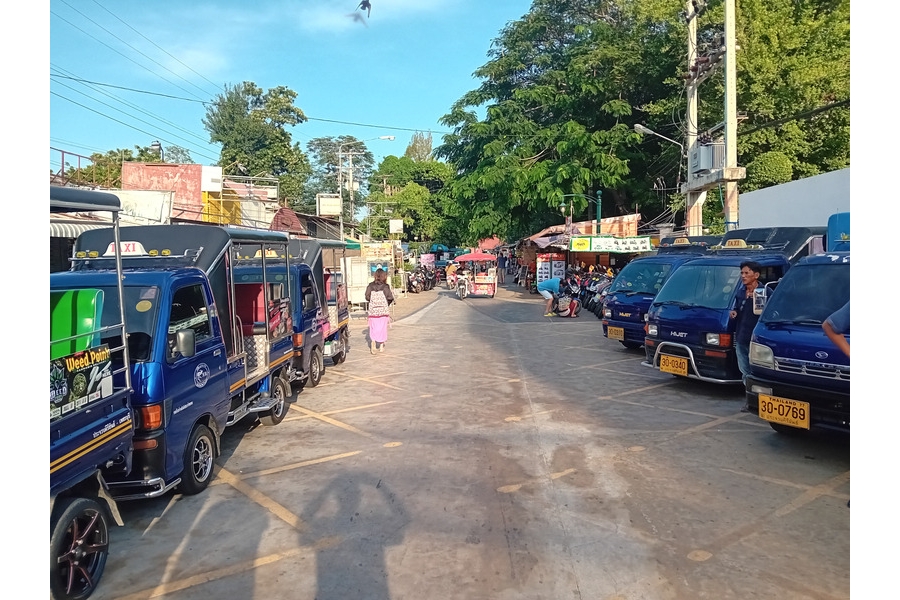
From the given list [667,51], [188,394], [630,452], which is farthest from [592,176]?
[188,394]

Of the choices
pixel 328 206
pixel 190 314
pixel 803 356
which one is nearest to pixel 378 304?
pixel 190 314

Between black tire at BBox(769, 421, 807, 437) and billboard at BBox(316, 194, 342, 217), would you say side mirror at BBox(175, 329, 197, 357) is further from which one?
billboard at BBox(316, 194, 342, 217)

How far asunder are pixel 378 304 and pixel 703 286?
6.27 meters

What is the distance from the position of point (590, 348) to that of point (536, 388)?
432 cm

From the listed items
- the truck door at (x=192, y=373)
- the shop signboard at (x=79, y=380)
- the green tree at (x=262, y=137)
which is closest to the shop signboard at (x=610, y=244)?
the truck door at (x=192, y=373)

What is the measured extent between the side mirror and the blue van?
5.21 meters

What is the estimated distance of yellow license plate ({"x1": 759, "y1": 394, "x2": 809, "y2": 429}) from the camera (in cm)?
553

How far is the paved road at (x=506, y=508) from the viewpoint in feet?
12.5

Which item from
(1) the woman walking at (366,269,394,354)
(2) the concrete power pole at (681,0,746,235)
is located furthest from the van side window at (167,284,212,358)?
(2) the concrete power pole at (681,0,746,235)

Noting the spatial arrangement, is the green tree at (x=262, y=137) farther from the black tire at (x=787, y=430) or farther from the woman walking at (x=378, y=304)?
the black tire at (x=787, y=430)

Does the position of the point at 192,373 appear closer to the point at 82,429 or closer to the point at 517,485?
the point at 82,429

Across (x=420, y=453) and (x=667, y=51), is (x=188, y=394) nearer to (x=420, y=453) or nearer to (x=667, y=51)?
(x=420, y=453)

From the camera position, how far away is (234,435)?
7195 mm

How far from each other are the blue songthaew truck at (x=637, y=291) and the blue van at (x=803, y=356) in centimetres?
522
